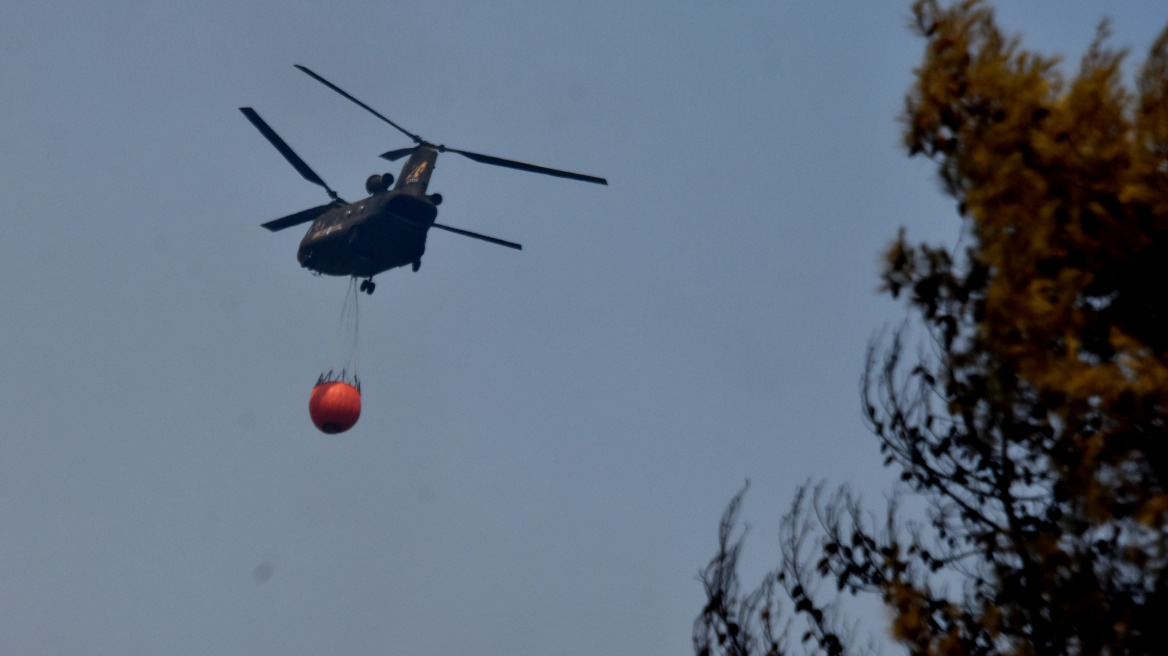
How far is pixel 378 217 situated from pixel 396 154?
273cm

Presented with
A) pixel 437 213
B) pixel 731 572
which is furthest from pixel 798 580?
pixel 437 213

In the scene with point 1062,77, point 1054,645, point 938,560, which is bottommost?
point 1054,645

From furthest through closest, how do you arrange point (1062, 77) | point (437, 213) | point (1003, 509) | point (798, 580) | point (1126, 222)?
point (437, 213) < point (798, 580) < point (1003, 509) < point (1062, 77) < point (1126, 222)

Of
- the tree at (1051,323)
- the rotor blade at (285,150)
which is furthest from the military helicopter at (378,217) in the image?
the tree at (1051,323)

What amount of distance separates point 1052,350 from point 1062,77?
6.72 ft

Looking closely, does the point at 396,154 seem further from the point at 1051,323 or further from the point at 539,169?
the point at 1051,323

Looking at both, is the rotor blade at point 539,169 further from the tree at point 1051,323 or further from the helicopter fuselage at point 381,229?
the tree at point 1051,323

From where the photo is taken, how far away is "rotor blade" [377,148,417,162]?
99.4 feet

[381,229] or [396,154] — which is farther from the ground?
[396,154]

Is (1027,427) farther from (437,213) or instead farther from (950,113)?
(437,213)

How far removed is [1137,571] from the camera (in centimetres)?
760

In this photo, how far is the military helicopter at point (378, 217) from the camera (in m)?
28.4

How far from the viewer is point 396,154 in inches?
1195

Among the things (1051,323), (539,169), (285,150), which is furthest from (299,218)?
(1051,323)
